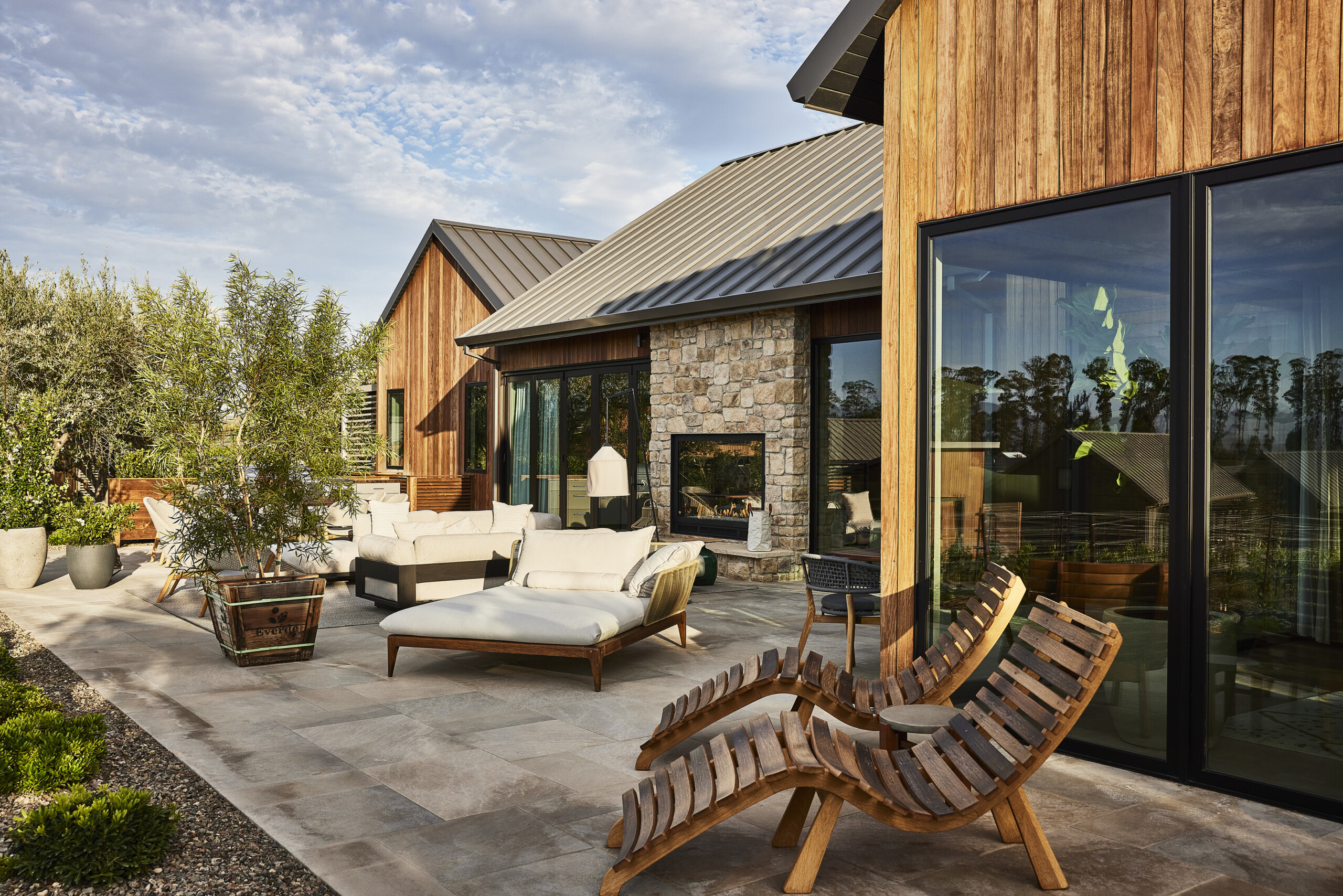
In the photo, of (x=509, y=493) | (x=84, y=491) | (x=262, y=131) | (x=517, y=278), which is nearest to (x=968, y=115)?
(x=509, y=493)

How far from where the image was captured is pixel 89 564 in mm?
9602

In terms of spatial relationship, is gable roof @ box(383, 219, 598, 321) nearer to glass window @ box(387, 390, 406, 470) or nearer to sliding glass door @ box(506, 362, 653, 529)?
glass window @ box(387, 390, 406, 470)

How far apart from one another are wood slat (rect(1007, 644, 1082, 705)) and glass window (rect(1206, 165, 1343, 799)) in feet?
3.66

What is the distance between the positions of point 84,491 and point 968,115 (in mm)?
16142

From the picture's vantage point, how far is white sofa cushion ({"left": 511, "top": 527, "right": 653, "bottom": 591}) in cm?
705

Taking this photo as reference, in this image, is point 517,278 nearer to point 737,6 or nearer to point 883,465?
point 737,6

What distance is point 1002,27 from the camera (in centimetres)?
479

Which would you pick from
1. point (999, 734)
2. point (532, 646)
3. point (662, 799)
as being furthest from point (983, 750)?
point (532, 646)

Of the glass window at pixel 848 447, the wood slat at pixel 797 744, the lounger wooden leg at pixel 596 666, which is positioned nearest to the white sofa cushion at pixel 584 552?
the lounger wooden leg at pixel 596 666

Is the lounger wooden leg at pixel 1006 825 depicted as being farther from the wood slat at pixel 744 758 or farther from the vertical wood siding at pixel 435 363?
the vertical wood siding at pixel 435 363

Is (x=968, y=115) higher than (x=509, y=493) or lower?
higher

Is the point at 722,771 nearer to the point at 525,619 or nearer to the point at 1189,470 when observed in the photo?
the point at 1189,470

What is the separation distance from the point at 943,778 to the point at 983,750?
19 centimetres

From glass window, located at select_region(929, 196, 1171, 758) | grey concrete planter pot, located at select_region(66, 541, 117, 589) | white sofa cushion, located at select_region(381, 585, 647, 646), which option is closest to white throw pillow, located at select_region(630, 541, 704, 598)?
white sofa cushion, located at select_region(381, 585, 647, 646)
